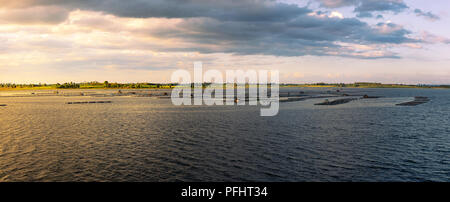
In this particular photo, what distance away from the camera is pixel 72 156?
3456cm
